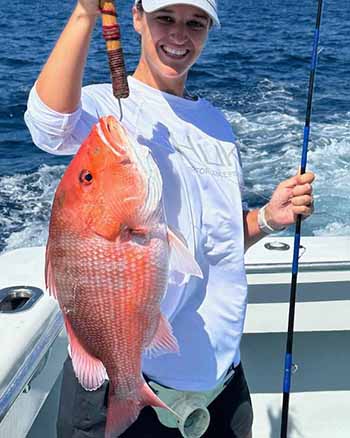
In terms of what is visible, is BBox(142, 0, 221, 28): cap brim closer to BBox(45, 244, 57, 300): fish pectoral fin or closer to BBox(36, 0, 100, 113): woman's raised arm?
BBox(36, 0, 100, 113): woman's raised arm

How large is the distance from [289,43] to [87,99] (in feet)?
49.9

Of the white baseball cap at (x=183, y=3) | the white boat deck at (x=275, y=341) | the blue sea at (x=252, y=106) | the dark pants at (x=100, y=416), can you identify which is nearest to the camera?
the white baseball cap at (x=183, y=3)

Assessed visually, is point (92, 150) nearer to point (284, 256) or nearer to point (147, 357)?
point (147, 357)

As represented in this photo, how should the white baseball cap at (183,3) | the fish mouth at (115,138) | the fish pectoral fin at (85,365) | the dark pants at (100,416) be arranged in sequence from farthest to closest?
the dark pants at (100,416)
the white baseball cap at (183,3)
the fish pectoral fin at (85,365)
the fish mouth at (115,138)

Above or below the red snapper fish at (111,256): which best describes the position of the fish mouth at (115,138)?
above

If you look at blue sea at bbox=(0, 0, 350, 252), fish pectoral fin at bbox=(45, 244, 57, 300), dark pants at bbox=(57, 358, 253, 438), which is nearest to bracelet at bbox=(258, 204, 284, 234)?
dark pants at bbox=(57, 358, 253, 438)

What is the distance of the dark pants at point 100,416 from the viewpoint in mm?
1514

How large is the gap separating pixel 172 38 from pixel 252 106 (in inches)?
312

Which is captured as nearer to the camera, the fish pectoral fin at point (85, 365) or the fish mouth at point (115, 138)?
the fish mouth at point (115, 138)

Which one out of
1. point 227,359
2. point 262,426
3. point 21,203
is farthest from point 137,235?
point 21,203

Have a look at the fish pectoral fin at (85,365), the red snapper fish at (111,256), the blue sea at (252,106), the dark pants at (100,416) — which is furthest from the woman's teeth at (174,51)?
the blue sea at (252,106)

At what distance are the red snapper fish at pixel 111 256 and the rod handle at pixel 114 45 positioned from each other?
0.31 ft

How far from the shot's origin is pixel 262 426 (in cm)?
270

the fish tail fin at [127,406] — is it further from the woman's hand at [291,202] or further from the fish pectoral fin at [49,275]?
the woman's hand at [291,202]
